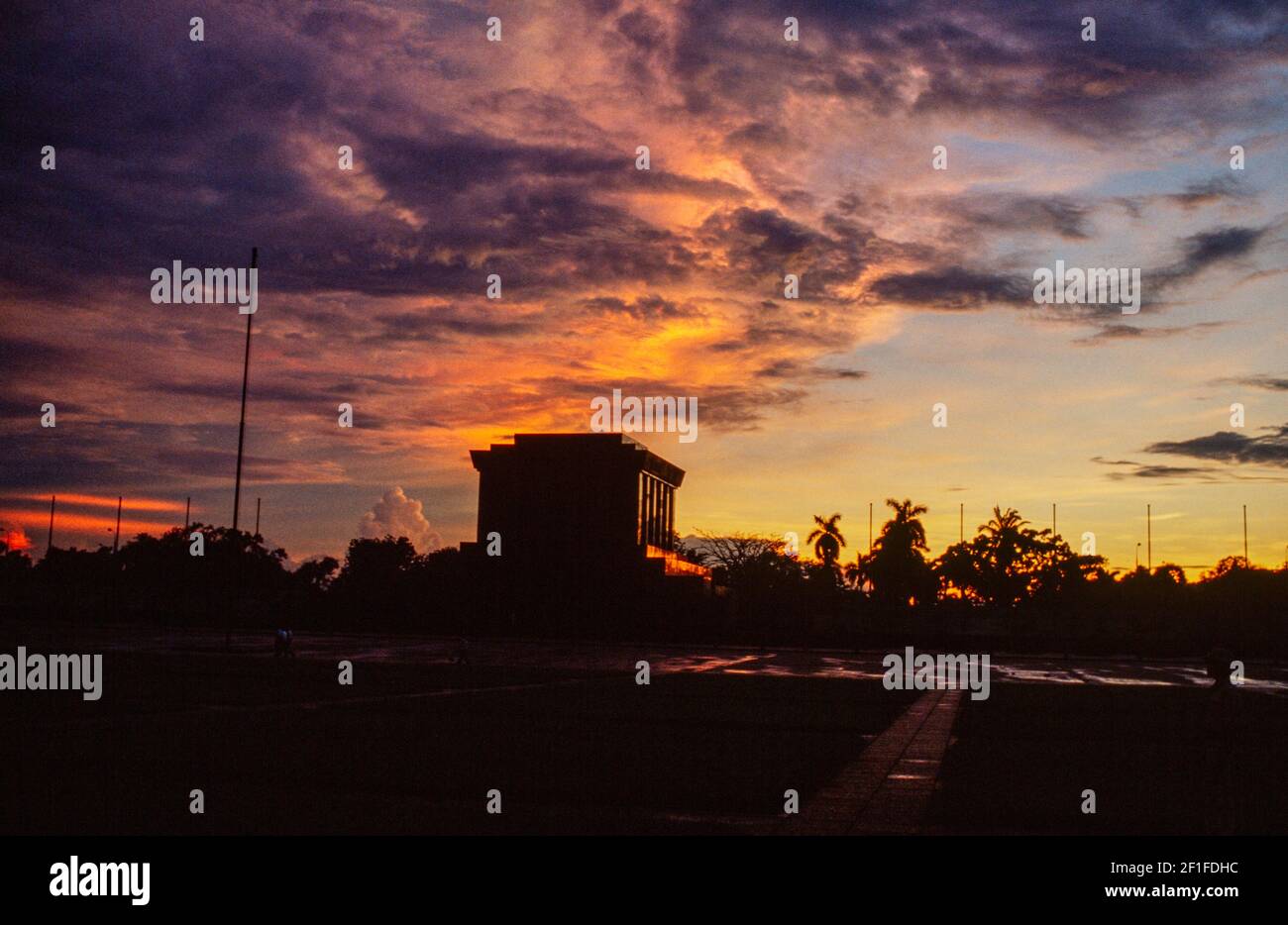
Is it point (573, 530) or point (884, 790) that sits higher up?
point (573, 530)

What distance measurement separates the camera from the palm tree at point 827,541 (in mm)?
109375

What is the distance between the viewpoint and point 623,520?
290ft

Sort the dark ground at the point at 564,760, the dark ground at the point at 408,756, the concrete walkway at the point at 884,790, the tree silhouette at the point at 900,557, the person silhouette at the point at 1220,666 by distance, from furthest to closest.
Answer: the tree silhouette at the point at 900,557, the person silhouette at the point at 1220,666, the dark ground at the point at 564,760, the dark ground at the point at 408,756, the concrete walkway at the point at 884,790

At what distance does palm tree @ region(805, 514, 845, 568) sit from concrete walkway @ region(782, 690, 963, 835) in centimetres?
9170

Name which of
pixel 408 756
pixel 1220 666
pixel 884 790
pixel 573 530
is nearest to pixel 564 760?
pixel 408 756

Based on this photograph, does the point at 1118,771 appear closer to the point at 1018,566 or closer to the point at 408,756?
the point at 408,756

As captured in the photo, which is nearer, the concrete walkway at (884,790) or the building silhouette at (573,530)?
the concrete walkway at (884,790)

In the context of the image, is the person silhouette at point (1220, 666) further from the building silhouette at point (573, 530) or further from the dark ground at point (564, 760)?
the building silhouette at point (573, 530)

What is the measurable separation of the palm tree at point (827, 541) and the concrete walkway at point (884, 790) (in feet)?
301

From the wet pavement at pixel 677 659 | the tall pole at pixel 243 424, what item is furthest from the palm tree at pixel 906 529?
the tall pole at pixel 243 424

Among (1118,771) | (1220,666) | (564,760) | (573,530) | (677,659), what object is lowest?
Result: (677,659)

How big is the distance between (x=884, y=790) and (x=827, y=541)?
328ft

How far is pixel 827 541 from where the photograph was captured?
10988cm
